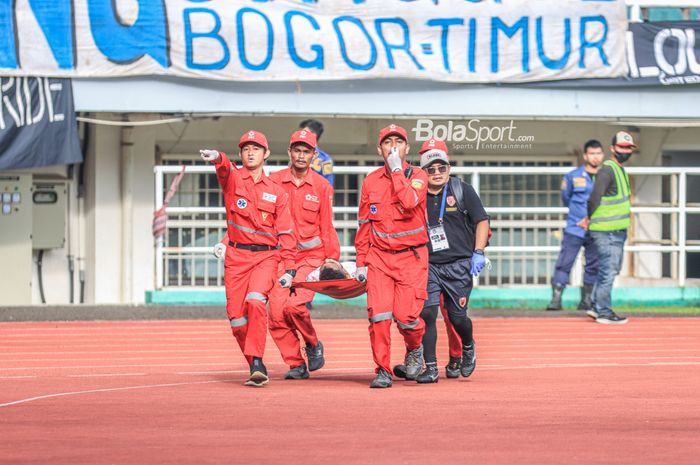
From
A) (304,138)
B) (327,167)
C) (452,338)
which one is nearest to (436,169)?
(304,138)

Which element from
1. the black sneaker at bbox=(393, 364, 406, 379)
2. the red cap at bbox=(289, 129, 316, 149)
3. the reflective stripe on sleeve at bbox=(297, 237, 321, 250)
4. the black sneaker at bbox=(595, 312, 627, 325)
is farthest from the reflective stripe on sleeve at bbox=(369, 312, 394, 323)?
the black sneaker at bbox=(595, 312, 627, 325)

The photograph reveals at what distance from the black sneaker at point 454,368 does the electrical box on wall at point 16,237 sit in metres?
9.97

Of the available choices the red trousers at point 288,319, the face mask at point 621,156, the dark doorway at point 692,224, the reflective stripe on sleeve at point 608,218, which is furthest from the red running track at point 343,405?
the dark doorway at point 692,224

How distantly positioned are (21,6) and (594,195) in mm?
7519

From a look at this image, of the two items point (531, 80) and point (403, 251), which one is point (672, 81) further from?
point (403, 251)

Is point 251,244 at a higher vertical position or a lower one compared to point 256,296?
higher

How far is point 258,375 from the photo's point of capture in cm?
1167

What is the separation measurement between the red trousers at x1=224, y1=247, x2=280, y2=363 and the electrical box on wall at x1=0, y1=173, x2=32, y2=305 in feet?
31.7

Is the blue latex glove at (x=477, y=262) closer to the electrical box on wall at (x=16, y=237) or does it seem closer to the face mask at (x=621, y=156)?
the face mask at (x=621, y=156)

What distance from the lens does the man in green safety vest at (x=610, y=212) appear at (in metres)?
17.8

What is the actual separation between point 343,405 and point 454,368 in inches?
92.4

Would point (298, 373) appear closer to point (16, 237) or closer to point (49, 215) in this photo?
point (16, 237)

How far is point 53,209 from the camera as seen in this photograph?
21.9 meters

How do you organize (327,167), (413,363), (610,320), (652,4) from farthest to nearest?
(652,4) < (610,320) < (327,167) < (413,363)
